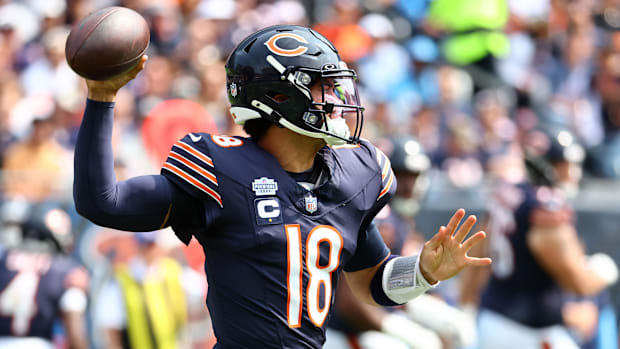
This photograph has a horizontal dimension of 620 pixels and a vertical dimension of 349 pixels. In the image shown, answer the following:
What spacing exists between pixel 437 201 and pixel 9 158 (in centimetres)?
369

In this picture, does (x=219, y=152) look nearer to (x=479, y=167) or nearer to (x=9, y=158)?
(x=9, y=158)

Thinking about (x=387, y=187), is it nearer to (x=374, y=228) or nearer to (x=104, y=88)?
(x=374, y=228)

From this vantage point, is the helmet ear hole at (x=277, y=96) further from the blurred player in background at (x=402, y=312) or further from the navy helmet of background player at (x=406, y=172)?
the navy helmet of background player at (x=406, y=172)

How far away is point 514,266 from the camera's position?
6105 millimetres

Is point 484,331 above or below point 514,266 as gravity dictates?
below

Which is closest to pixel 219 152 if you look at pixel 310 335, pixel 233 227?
pixel 233 227

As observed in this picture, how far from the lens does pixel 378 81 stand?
9.38 metres

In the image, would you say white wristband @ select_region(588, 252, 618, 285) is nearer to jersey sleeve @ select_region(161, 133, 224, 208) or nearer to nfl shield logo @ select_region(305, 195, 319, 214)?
nfl shield logo @ select_region(305, 195, 319, 214)

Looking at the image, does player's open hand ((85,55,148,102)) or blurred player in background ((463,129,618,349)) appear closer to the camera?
player's open hand ((85,55,148,102))

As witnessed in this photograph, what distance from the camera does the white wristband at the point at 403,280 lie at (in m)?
3.18

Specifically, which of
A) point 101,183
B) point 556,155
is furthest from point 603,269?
point 101,183

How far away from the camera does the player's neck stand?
10.1 feet

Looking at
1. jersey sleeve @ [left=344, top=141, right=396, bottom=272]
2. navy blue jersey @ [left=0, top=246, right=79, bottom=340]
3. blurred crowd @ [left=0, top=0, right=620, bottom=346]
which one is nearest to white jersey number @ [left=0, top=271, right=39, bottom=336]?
navy blue jersey @ [left=0, top=246, right=79, bottom=340]

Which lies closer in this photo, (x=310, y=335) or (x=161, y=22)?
(x=310, y=335)
